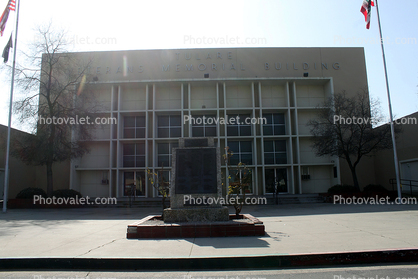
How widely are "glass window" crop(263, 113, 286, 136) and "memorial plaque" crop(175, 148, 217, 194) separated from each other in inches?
660

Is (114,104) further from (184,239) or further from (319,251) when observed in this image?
(319,251)

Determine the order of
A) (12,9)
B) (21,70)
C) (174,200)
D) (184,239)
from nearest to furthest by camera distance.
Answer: (184,239) < (174,200) < (12,9) < (21,70)

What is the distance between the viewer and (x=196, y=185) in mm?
8727

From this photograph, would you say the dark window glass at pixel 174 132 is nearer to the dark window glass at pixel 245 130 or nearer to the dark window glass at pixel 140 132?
the dark window glass at pixel 140 132

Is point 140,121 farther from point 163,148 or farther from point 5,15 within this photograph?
point 5,15

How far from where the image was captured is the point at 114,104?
82.6 ft

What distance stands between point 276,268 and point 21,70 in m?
19.4

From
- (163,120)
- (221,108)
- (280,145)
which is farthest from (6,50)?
(280,145)

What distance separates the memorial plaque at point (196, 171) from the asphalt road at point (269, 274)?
3553 mm

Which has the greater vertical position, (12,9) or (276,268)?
(12,9)

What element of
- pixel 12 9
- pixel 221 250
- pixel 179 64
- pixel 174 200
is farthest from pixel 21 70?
pixel 221 250

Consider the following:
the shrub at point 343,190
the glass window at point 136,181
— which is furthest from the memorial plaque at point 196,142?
the glass window at point 136,181

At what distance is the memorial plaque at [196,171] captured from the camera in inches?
342

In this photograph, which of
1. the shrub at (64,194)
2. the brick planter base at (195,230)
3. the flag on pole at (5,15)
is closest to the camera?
the brick planter base at (195,230)
